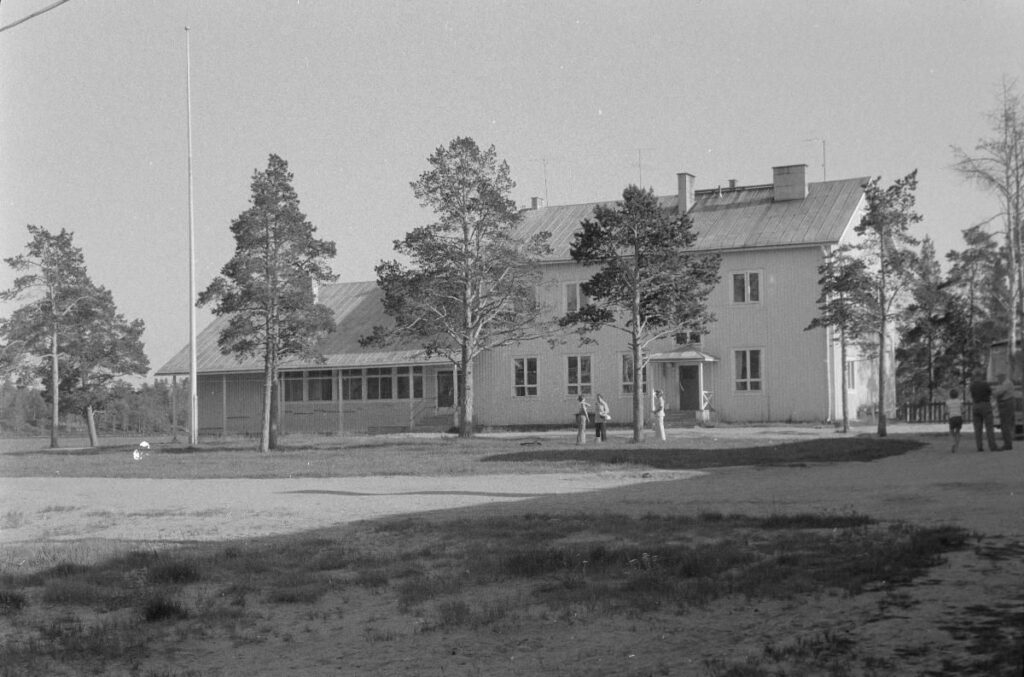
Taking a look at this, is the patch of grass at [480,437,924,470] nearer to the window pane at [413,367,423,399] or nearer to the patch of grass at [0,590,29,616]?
the patch of grass at [0,590,29,616]

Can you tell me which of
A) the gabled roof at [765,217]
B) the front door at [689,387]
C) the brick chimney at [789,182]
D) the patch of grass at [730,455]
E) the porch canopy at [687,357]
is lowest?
the patch of grass at [730,455]

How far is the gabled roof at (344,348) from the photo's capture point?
5772 centimetres

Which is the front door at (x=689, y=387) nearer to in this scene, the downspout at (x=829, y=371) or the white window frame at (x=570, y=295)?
the downspout at (x=829, y=371)

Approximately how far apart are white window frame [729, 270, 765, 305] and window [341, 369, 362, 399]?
19148 millimetres

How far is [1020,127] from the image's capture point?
36625 millimetres

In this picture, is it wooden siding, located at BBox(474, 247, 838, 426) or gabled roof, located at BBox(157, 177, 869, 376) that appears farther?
gabled roof, located at BBox(157, 177, 869, 376)

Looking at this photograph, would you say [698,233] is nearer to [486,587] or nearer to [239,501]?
[239,501]

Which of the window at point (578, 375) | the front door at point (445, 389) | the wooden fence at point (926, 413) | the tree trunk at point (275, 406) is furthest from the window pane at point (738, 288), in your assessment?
the tree trunk at point (275, 406)

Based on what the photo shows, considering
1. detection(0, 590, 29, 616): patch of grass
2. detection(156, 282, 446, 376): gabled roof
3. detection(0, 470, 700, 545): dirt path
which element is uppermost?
detection(156, 282, 446, 376): gabled roof

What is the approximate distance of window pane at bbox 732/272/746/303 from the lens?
5056cm

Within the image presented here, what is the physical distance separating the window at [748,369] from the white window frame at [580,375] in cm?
678

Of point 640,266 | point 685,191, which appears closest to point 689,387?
point 685,191

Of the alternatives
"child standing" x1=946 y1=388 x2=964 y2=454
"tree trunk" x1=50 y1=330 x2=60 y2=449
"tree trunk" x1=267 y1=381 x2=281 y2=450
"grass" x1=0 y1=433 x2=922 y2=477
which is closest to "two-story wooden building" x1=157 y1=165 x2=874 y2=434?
"tree trunk" x1=267 y1=381 x2=281 y2=450

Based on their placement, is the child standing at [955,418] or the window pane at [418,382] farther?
the window pane at [418,382]
